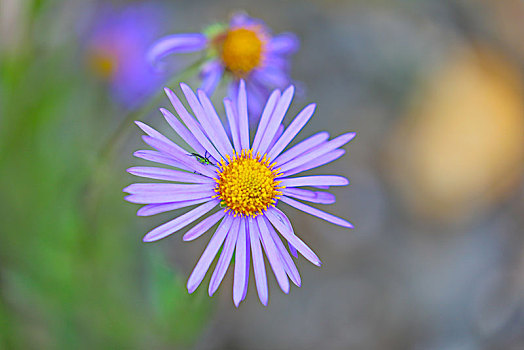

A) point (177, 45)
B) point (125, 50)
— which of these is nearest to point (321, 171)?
point (177, 45)

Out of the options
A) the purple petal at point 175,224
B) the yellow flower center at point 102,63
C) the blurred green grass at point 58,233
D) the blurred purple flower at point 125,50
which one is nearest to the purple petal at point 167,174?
the purple petal at point 175,224

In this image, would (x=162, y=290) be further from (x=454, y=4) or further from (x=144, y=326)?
(x=454, y=4)

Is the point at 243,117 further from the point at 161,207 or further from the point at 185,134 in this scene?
the point at 161,207

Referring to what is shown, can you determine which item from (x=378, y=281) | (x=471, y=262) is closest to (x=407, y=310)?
(x=378, y=281)

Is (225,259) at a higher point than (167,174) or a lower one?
lower

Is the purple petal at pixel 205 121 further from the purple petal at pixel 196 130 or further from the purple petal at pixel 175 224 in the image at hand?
the purple petal at pixel 175 224
